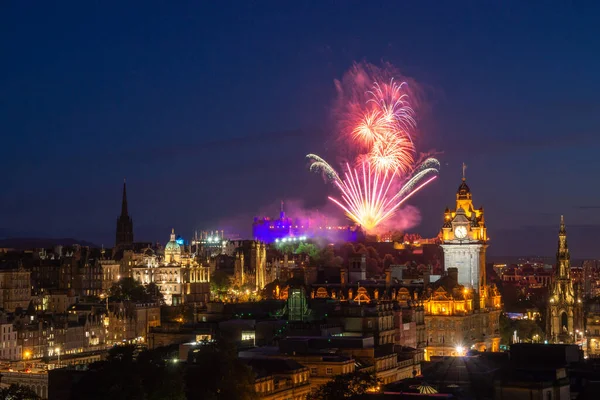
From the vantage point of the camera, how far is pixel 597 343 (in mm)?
145875

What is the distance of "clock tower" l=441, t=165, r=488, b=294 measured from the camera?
156 m

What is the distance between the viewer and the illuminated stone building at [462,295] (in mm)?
141250

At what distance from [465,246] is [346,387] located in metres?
77.1

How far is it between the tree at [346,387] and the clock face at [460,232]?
7217 cm

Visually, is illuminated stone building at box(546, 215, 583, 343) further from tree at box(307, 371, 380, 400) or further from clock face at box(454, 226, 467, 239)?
tree at box(307, 371, 380, 400)

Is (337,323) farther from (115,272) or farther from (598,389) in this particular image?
(115,272)

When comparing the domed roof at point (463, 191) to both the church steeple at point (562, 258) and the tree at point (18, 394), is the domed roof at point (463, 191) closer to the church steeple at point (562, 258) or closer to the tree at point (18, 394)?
the church steeple at point (562, 258)

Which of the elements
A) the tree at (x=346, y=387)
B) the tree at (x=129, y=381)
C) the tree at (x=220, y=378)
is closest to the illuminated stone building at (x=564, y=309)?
the tree at (x=346, y=387)

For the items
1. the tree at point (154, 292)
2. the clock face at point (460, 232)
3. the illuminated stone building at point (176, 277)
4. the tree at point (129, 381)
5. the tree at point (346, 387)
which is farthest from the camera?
the illuminated stone building at point (176, 277)

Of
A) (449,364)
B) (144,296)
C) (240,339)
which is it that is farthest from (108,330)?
(449,364)

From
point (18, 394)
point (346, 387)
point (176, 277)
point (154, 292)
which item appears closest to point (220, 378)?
point (346, 387)

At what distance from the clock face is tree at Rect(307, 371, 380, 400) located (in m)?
72.2

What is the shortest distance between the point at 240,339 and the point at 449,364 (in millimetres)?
30511

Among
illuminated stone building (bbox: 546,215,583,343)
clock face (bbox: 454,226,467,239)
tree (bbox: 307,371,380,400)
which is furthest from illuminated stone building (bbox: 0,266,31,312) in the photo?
tree (bbox: 307,371,380,400)
